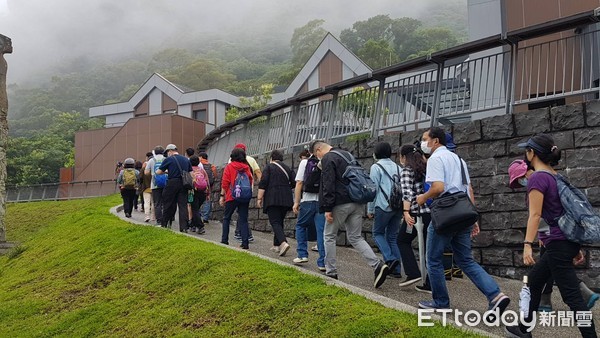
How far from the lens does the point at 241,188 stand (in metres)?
8.41

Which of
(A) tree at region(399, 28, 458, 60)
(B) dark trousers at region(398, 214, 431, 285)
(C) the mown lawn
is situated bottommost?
(C) the mown lawn

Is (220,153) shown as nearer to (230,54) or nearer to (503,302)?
(503,302)

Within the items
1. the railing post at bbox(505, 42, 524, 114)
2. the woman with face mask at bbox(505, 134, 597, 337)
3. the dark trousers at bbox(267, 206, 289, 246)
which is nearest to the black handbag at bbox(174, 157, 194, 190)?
the dark trousers at bbox(267, 206, 289, 246)

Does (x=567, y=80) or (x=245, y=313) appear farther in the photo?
(x=567, y=80)

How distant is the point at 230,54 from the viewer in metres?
154

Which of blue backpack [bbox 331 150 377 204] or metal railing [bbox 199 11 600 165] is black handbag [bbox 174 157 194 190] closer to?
metal railing [bbox 199 11 600 165]

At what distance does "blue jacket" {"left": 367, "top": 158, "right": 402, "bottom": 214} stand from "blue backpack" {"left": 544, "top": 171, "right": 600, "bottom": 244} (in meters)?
2.45

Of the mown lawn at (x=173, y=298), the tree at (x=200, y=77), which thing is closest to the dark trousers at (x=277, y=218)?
the mown lawn at (x=173, y=298)

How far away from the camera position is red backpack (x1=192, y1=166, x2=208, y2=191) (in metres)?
10.7

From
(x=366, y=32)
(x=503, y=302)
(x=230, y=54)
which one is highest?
(x=230, y=54)

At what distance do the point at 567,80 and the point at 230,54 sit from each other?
15093 centimetres

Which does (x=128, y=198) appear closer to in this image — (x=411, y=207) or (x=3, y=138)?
(x=3, y=138)

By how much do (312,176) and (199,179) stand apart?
4.13 meters

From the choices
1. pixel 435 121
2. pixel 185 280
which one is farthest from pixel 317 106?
pixel 185 280
